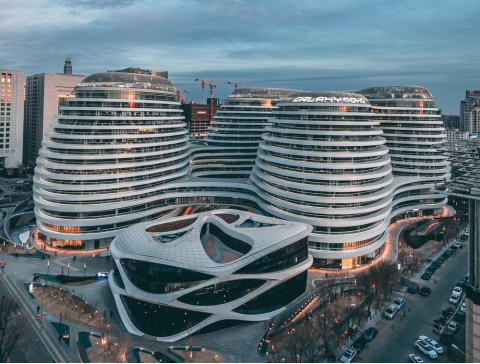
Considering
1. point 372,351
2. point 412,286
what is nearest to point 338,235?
point 412,286

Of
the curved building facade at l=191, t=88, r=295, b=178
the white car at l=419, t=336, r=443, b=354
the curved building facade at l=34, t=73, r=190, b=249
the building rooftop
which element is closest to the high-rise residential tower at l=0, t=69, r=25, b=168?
the curved building facade at l=34, t=73, r=190, b=249

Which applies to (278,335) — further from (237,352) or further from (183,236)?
(183,236)

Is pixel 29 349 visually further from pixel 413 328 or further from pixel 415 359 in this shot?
pixel 413 328

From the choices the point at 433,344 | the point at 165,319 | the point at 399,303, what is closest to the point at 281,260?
the point at 165,319

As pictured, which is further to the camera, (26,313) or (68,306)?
(68,306)

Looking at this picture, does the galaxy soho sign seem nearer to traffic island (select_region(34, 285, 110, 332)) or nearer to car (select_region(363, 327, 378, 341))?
car (select_region(363, 327, 378, 341))

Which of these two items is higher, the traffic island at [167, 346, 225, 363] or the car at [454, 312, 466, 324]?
the car at [454, 312, 466, 324]
